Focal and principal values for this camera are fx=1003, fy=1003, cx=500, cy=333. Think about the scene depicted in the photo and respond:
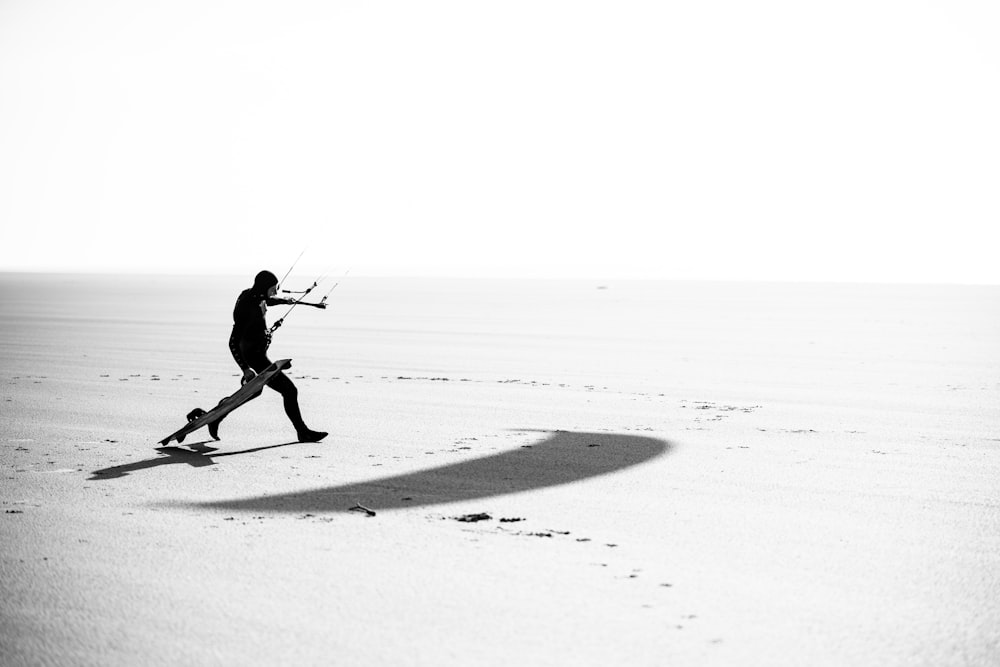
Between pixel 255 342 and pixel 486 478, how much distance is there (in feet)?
10.9

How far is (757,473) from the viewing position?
366 inches

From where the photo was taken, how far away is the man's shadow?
934 centimetres

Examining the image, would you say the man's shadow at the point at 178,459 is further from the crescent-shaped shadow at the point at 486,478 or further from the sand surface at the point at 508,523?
the crescent-shaped shadow at the point at 486,478

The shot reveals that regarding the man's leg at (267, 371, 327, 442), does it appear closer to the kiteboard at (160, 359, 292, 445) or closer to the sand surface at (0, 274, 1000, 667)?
the kiteboard at (160, 359, 292, 445)

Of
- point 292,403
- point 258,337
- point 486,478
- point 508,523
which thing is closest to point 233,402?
point 292,403

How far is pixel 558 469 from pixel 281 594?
13.8 feet

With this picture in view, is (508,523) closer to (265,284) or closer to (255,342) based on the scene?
(255,342)

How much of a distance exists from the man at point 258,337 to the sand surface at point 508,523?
0.63m

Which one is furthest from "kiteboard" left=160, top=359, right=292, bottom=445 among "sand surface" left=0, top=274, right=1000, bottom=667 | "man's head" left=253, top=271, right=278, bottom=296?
"man's head" left=253, top=271, right=278, bottom=296

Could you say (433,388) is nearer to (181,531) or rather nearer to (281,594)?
(181,531)

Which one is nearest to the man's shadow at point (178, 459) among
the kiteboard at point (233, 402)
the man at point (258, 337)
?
the kiteboard at point (233, 402)

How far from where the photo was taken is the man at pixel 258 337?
422 inches

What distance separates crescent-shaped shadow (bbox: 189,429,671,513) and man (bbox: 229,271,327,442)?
225 cm

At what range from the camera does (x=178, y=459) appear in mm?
10062
